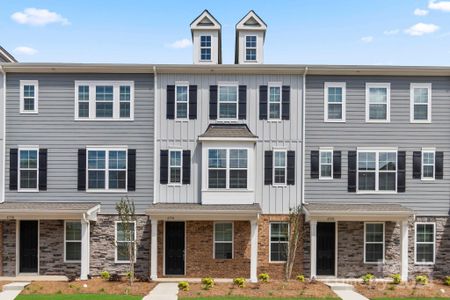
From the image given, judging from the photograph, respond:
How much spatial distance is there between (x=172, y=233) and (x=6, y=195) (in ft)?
23.5

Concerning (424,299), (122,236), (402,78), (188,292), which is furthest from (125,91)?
(424,299)

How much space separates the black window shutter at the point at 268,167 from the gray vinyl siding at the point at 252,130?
14 cm

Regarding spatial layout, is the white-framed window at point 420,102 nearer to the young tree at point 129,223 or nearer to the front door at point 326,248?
the front door at point 326,248

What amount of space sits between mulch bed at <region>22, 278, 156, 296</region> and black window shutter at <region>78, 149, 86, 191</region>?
393 cm

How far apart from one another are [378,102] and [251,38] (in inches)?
245

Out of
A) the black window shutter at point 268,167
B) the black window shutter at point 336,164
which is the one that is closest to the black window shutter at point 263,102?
the black window shutter at point 268,167

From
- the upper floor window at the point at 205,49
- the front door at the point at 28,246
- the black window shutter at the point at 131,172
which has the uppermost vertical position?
the upper floor window at the point at 205,49

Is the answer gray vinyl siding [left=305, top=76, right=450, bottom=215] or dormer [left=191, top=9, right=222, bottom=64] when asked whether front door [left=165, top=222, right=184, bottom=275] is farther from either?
dormer [left=191, top=9, right=222, bottom=64]

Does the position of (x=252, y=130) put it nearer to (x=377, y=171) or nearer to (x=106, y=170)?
(x=377, y=171)

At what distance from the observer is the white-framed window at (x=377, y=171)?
18953 millimetres

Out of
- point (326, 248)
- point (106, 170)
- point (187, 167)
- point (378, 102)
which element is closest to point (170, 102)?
point (187, 167)

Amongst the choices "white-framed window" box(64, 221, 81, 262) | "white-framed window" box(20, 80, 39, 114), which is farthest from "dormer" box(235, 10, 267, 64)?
"white-framed window" box(64, 221, 81, 262)

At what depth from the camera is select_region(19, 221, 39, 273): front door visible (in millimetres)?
18656

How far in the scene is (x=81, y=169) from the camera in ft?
61.7
